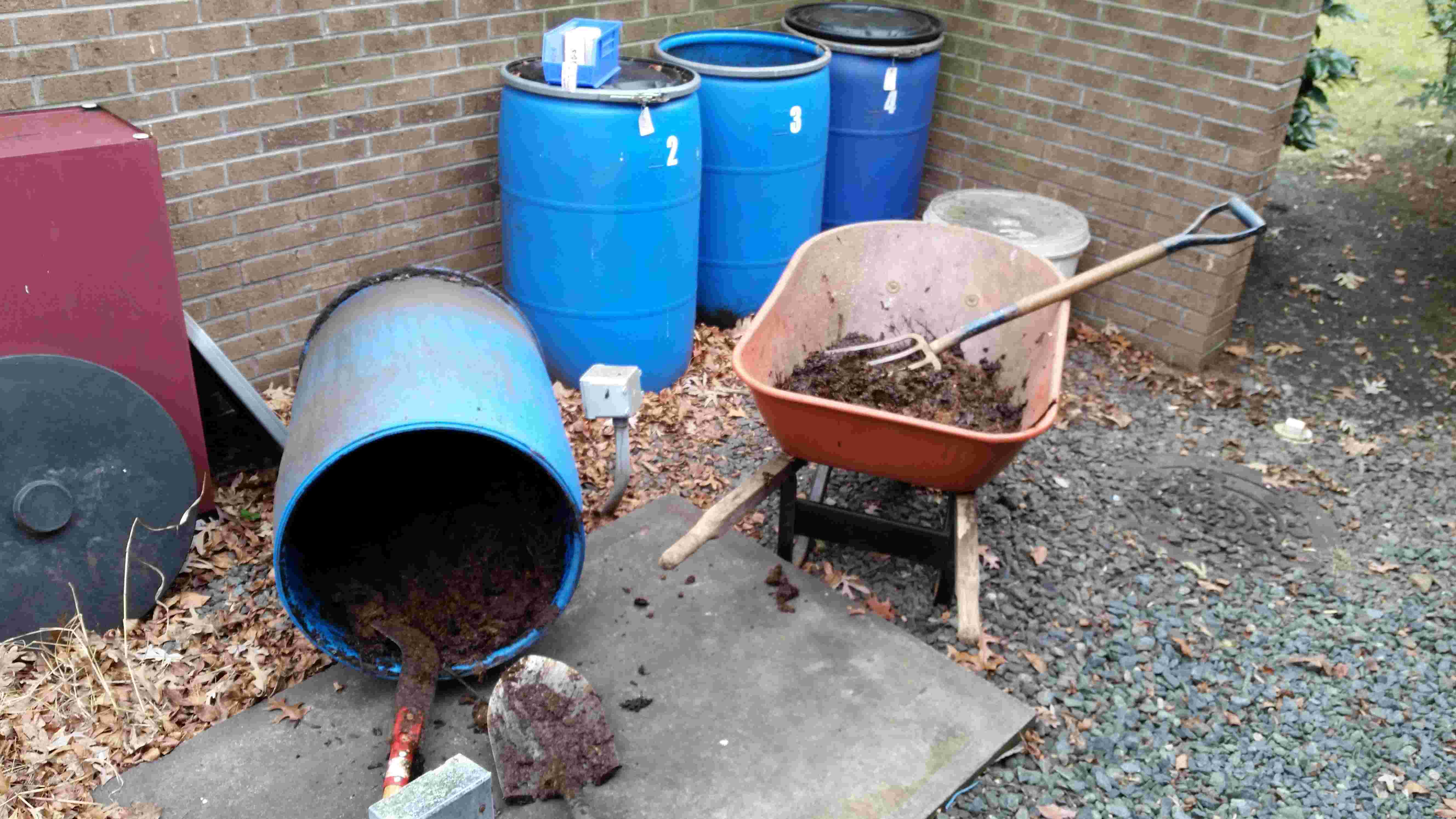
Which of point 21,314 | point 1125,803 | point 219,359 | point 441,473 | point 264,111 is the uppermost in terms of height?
point 264,111

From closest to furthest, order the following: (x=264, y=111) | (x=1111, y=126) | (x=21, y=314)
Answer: (x=21, y=314) < (x=264, y=111) < (x=1111, y=126)

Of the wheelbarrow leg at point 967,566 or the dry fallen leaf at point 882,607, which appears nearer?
the wheelbarrow leg at point 967,566

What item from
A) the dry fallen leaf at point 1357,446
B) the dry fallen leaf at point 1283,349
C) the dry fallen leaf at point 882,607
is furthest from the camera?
the dry fallen leaf at point 1283,349

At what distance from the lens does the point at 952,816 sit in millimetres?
3090

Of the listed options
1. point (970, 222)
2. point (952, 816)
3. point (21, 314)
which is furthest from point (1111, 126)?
point (21, 314)

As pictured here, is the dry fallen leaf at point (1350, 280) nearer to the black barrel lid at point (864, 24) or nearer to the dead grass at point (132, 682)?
the black barrel lid at point (864, 24)

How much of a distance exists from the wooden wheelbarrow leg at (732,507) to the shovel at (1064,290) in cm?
51

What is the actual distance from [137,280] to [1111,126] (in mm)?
4322

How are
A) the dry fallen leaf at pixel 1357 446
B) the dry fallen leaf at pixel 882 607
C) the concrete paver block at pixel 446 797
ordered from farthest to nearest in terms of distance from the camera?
the dry fallen leaf at pixel 1357 446, the dry fallen leaf at pixel 882 607, the concrete paver block at pixel 446 797

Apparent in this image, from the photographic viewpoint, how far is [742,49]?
568 cm

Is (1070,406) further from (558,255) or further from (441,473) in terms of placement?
(441,473)

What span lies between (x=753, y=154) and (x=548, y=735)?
9.76 feet

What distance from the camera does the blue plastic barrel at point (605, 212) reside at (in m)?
4.51

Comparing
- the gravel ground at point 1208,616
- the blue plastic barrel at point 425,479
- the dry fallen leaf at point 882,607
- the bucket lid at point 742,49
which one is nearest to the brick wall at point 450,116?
the bucket lid at point 742,49
